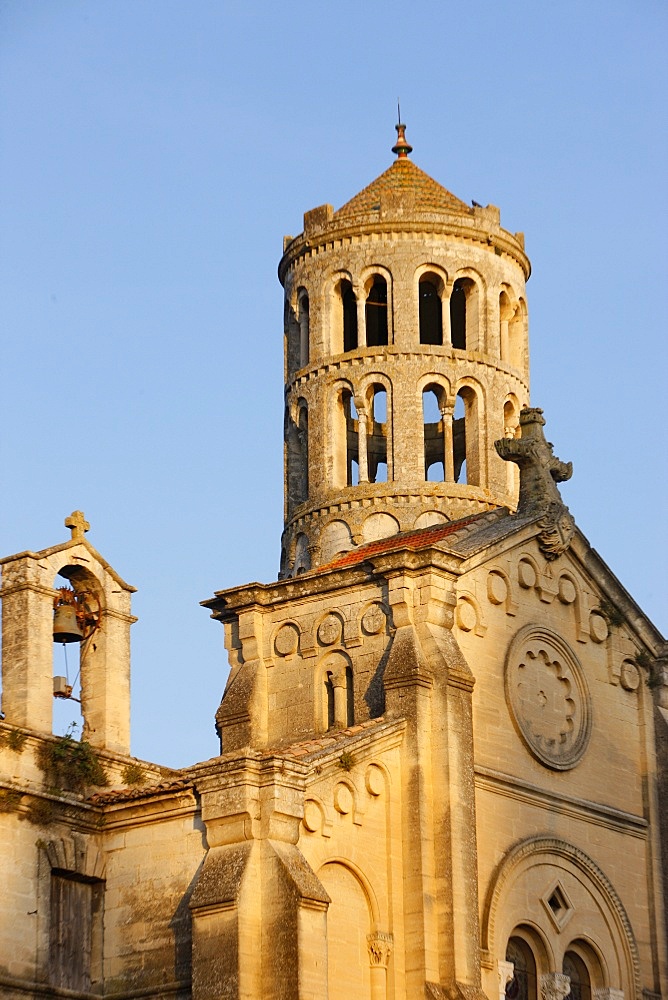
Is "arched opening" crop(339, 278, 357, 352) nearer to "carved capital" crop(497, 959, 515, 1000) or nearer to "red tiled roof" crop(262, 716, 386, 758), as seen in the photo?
"red tiled roof" crop(262, 716, 386, 758)

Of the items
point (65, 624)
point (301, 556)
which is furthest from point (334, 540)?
point (65, 624)

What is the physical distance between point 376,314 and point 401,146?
5824 millimetres

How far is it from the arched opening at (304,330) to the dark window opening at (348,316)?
35.1 inches

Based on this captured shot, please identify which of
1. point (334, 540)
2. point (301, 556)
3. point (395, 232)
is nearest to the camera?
point (334, 540)

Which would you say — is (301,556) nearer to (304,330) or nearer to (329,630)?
(304,330)

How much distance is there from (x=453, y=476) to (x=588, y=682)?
10.7 metres

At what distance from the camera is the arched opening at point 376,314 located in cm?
5675

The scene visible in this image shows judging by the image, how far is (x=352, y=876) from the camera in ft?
128

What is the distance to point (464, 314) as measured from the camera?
57.3 metres

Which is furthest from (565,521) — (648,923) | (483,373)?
(483,373)

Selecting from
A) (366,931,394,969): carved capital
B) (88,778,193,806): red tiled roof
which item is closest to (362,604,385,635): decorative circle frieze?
(88,778,193,806): red tiled roof

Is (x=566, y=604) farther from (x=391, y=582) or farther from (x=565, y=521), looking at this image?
(x=391, y=582)

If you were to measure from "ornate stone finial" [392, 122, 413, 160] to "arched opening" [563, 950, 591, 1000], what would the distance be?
23.8 metres

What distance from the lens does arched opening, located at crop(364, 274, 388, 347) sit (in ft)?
186
